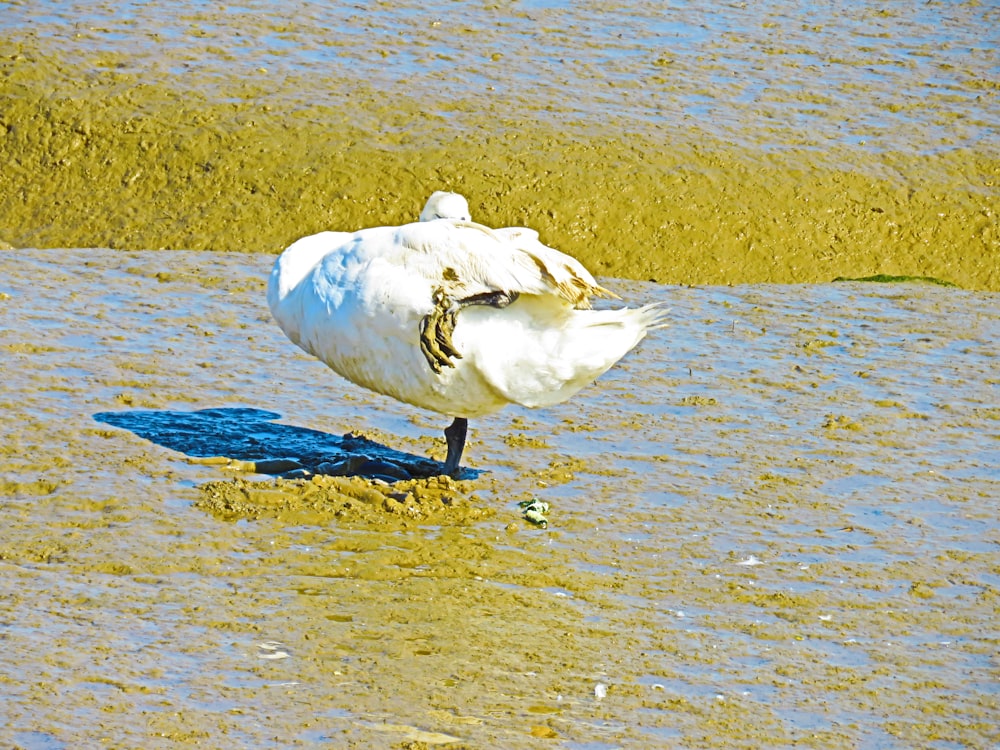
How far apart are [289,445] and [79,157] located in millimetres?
5012

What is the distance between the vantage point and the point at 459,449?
21.8 feet

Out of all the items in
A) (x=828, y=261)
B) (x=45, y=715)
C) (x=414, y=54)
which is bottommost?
(x=45, y=715)

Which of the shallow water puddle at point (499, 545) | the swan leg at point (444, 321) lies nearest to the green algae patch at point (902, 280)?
the shallow water puddle at point (499, 545)

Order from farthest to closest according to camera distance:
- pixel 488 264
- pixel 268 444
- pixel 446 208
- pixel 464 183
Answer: pixel 464 183, pixel 268 444, pixel 446 208, pixel 488 264

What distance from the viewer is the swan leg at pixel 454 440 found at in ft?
21.7

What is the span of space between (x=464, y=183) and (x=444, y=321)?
5.07m

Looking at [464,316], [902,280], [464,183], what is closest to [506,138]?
[464,183]

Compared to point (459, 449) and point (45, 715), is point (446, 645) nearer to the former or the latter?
point (45, 715)

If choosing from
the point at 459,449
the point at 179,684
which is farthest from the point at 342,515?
the point at 179,684

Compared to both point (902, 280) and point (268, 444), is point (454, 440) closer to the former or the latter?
point (268, 444)

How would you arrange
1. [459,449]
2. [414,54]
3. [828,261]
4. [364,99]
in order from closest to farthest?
[459,449] < [828,261] < [364,99] < [414,54]

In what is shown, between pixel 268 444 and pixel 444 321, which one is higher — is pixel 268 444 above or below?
below

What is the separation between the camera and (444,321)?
5.88 meters

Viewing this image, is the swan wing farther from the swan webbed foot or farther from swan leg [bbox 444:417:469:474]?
swan leg [bbox 444:417:469:474]
